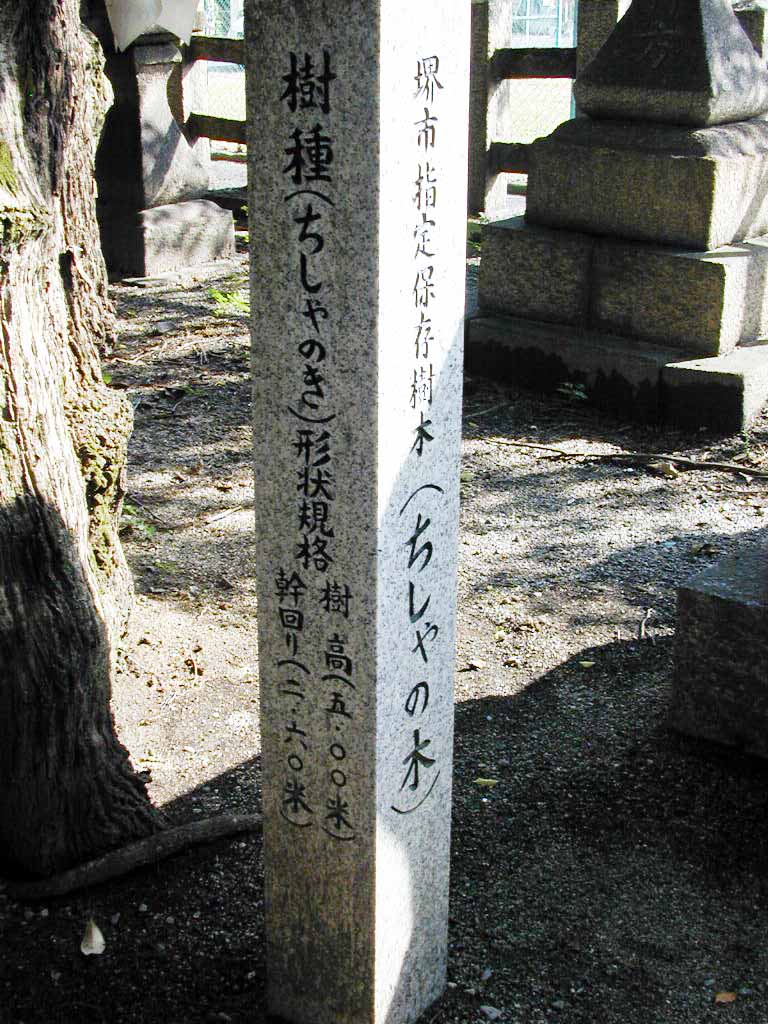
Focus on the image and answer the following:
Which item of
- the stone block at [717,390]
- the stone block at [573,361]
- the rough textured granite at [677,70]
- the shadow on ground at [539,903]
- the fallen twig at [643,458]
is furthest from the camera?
the stone block at [573,361]

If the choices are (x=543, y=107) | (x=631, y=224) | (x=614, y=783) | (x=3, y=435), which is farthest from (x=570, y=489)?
(x=543, y=107)

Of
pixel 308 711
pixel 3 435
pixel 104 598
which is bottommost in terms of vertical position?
pixel 104 598

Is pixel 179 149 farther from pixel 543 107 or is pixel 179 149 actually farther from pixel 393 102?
pixel 543 107

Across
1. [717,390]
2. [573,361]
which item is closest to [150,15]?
[717,390]

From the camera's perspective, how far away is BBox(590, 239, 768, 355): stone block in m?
6.07

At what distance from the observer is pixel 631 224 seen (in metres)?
6.32

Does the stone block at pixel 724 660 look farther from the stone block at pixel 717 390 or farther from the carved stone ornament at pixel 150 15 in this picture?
the stone block at pixel 717 390

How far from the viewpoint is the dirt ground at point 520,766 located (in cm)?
287

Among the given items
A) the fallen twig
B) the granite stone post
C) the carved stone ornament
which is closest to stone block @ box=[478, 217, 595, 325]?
the fallen twig

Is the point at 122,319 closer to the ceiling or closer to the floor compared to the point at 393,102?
closer to the floor

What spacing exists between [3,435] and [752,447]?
4.02 m

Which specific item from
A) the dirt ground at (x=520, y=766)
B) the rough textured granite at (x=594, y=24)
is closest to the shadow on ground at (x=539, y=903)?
the dirt ground at (x=520, y=766)

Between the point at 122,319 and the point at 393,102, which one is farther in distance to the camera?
the point at 122,319

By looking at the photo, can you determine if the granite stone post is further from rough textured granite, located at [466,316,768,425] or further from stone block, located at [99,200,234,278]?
rough textured granite, located at [466,316,768,425]
